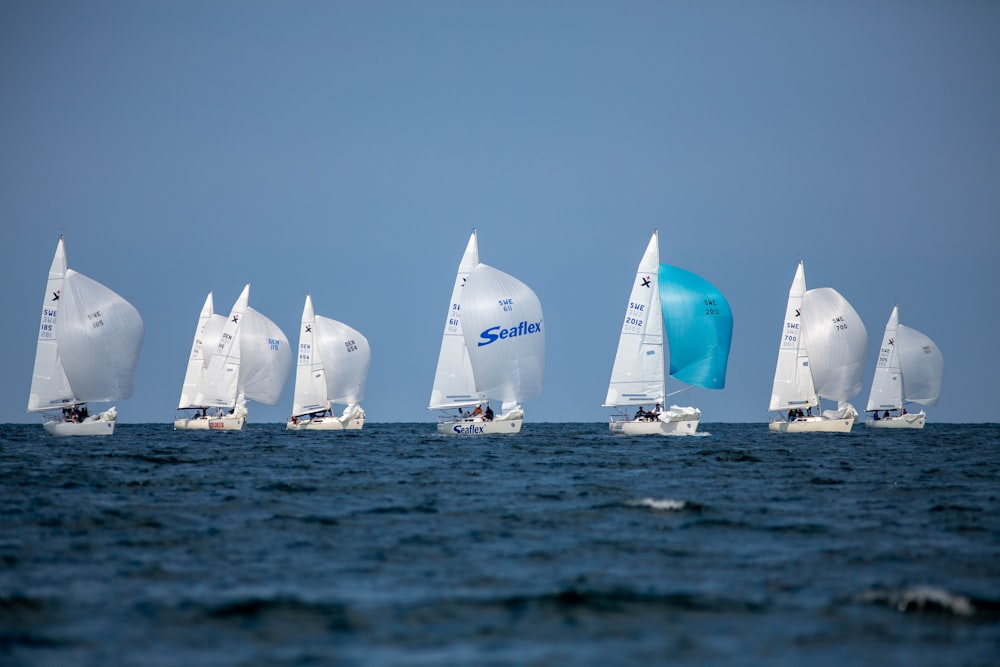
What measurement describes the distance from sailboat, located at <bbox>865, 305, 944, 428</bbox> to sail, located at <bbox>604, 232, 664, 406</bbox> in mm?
32682

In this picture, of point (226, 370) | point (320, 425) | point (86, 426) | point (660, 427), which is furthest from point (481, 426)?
point (226, 370)

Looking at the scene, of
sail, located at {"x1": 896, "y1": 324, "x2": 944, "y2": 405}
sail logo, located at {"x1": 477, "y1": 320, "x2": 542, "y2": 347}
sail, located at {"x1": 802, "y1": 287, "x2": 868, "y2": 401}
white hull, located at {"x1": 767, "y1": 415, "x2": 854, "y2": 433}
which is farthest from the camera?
sail, located at {"x1": 896, "y1": 324, "x2": 944, "y2": 405}

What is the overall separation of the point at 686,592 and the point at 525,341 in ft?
124

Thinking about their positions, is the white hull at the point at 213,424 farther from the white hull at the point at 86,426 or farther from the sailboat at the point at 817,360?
the sailboat at the point at 817,360

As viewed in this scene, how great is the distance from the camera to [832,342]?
2496 inches

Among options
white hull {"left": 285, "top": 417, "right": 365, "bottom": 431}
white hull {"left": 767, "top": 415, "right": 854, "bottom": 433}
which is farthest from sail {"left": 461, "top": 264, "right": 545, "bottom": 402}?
white hull {"left": 285, "top": 417, "right": 365, "bottom": 431}

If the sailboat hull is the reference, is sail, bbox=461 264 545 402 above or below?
above

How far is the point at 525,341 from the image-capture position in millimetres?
49656

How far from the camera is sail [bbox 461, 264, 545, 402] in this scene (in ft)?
161

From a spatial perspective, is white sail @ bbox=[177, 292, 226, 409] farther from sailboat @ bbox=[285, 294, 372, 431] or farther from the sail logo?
the sail logo

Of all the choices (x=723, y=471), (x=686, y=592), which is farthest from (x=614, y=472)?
(x=686, y=592)

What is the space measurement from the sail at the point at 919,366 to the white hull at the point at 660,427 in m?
38.4

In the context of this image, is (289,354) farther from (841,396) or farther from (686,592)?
(686,592)

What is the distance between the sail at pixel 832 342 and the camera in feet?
208
